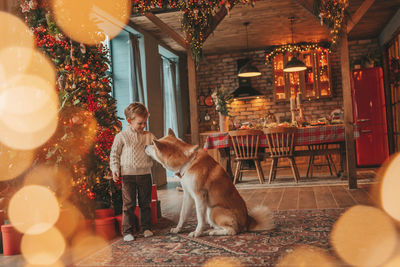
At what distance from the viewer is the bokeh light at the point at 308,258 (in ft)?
7.33

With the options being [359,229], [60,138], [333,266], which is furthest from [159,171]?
[333,266]

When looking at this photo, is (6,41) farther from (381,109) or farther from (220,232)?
(381,109)

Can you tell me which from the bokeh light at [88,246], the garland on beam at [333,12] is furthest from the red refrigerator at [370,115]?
the bokeh light at [88,246]

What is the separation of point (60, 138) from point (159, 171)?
13.5ft

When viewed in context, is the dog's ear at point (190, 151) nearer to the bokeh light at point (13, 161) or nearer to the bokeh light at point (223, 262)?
the bokeh light at point (223, 262)

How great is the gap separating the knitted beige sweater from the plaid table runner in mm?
2816

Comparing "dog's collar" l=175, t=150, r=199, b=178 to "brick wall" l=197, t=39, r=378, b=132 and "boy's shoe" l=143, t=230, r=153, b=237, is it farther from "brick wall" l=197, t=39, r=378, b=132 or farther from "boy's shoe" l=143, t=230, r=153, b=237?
"brick wall" l=197, t=39, r=378, b=132

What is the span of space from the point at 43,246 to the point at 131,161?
973 millimetres

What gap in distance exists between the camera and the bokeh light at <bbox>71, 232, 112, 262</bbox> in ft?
8.96

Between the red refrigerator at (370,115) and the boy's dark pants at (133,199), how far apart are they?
20.4 feet

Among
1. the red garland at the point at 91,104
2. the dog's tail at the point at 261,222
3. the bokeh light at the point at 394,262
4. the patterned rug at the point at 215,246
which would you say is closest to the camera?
the bokeh light at the point at 394,262

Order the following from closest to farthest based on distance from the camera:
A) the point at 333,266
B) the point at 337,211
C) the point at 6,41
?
1. the point at 333,266
2. the point at 6,41
3. the point at 337,211

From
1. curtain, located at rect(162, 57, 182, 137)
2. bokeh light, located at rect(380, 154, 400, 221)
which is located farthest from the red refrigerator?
curtain, located at rect(162, 57, 182, 137)

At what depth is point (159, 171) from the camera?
7348 millimetres
